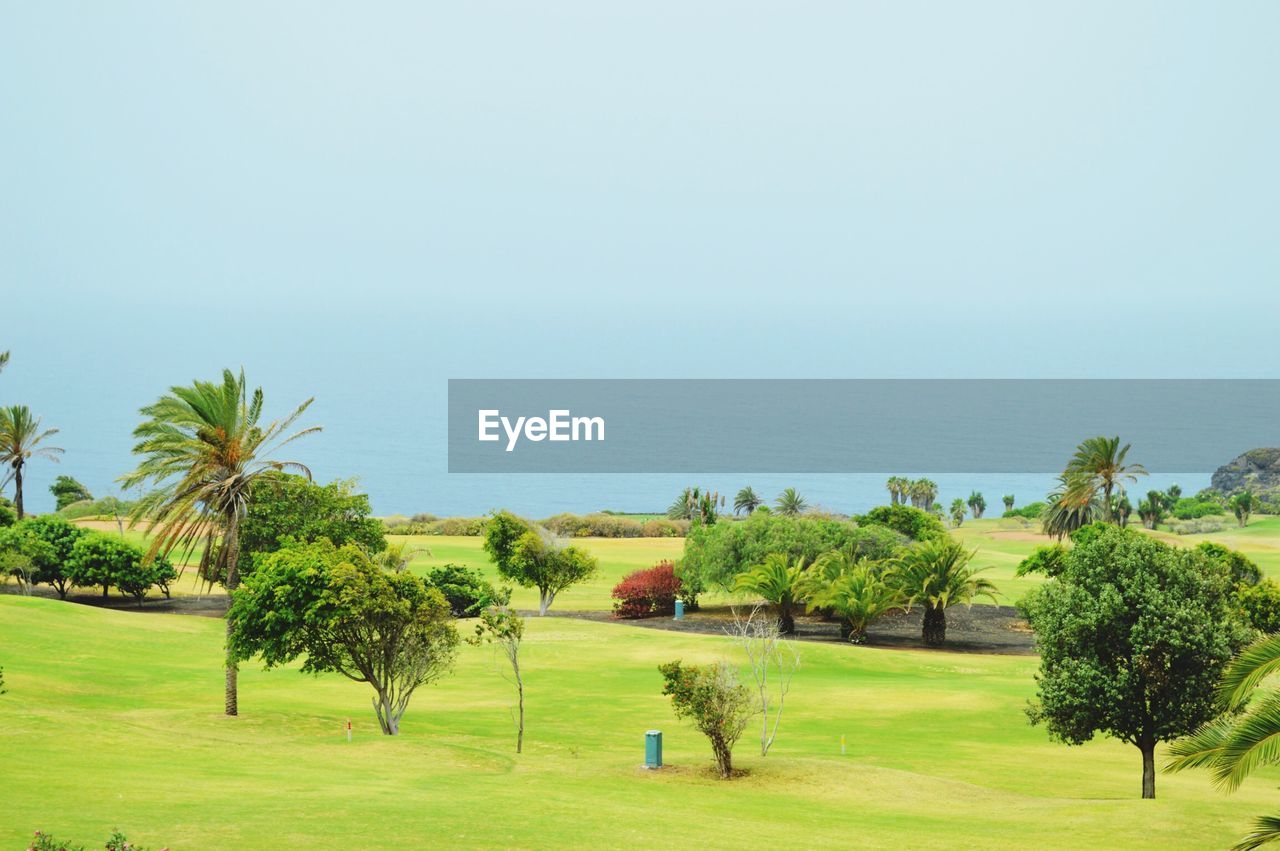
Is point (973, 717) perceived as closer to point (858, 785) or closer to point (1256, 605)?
point (858, 785)

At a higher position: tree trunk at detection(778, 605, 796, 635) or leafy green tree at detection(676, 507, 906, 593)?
leafy green tree at detection(676, 507, 906, 593)

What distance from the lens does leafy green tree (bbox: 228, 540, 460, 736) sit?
3212cm

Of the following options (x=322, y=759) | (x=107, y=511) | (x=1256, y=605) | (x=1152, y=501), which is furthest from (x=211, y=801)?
(x=1152, y=501)

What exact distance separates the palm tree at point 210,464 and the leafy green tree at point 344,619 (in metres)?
2.12

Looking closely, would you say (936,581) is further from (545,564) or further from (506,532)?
(506,532)

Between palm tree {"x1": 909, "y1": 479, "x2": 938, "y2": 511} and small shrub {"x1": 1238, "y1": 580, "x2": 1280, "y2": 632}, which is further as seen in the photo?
palm tree {"x1": 909, "y1": 479, "x2": 938, "y2": 511}

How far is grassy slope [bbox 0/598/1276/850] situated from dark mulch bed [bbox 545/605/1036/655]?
964cm

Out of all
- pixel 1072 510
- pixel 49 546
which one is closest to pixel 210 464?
pixel 49 546

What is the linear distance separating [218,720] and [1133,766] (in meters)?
24.2

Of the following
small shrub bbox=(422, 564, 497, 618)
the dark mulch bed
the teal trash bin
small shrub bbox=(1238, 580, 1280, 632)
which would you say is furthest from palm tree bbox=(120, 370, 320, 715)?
small shrub bbox=(1238, 580, 1280, 632)

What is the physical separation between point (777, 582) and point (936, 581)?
778 centimetres

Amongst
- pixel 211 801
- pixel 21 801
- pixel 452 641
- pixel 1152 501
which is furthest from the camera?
pixel 1152 501

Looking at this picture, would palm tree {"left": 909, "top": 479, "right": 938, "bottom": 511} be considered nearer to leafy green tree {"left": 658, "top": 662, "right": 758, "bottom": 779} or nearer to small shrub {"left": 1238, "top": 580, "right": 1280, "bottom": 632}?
small shrub {"left": 1238, "top": 580, "right": 1280, "bottom": 632}

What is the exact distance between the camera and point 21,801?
810 inches
